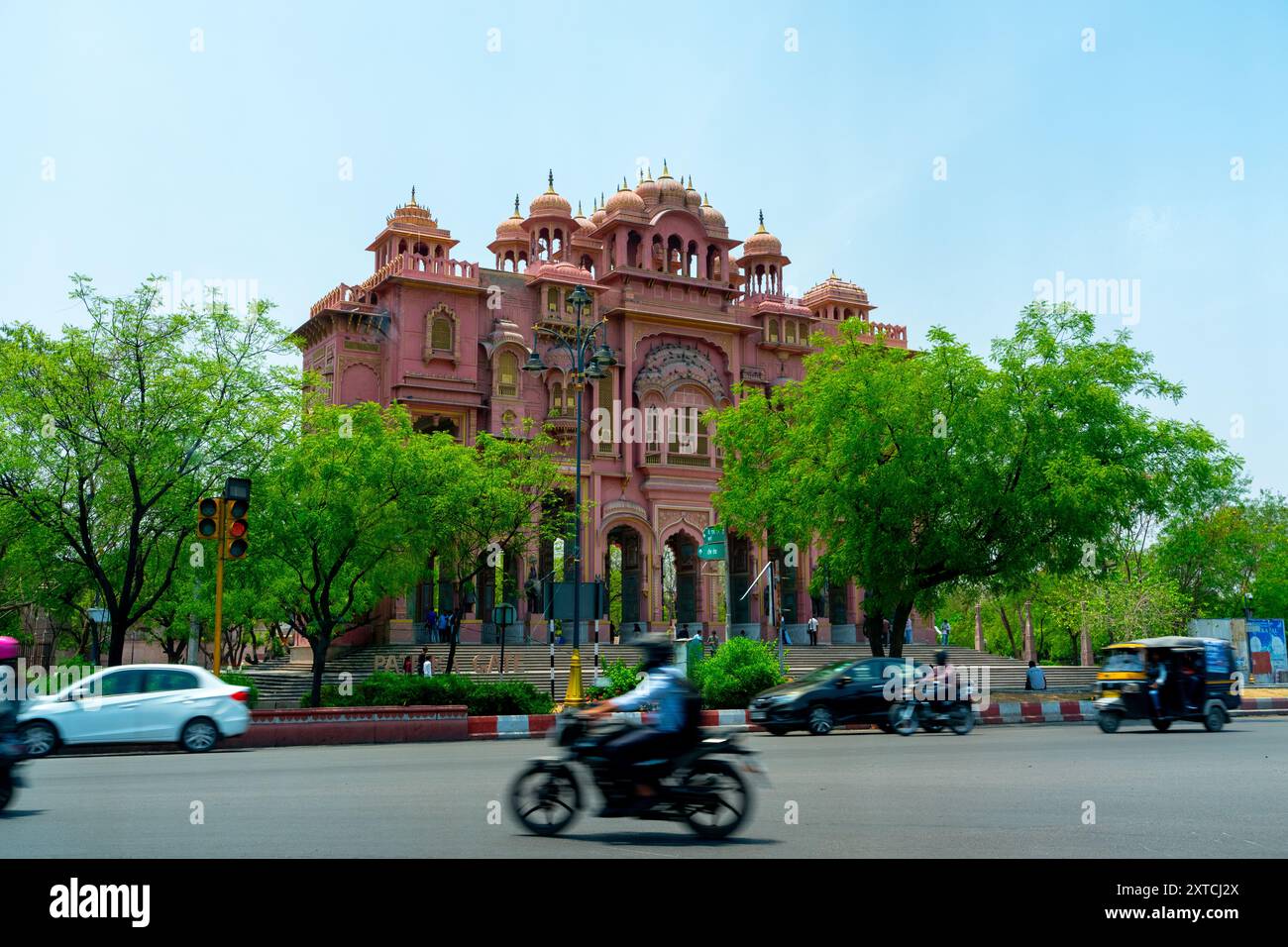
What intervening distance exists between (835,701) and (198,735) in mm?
10635

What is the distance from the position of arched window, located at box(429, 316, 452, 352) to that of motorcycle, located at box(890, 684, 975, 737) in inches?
1063

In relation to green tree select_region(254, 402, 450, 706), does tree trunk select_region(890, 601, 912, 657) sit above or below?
below

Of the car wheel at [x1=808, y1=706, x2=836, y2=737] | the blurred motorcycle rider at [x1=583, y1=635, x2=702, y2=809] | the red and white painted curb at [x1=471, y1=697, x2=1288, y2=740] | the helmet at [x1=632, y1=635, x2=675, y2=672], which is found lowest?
the red and white painted curb at [x1=471, y1=697, x2=1288, y2=740]

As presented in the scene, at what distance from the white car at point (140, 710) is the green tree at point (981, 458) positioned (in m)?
15.6

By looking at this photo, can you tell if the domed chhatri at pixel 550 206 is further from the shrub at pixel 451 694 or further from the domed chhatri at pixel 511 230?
the shrub at pixel 451 694

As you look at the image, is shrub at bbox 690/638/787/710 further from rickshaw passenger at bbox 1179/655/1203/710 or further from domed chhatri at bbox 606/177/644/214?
domed chhatri at bbox 606/177/644/214

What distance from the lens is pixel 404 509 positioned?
95.5 ft

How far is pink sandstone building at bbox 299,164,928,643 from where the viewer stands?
42.6 meters

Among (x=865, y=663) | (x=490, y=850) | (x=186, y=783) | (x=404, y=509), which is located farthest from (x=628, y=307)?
(x=490, y=850)

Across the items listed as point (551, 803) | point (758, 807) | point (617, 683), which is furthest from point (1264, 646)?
point (551, 803)

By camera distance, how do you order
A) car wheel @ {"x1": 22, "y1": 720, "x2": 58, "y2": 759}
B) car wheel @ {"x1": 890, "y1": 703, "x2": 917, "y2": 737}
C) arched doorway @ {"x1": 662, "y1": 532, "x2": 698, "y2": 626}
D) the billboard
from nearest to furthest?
car wheel @ {"x1": 22, "y1": 720, "x2": 58, "y2": 759} → car wheel @ {"x1": 890, "y1": 703, "x2": 917, "y2": 737} → the billboard → arched doorway @ {"x1": 662, "y1": 532, "x2": 698, "y2": 626}

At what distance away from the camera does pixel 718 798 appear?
26.3 ft

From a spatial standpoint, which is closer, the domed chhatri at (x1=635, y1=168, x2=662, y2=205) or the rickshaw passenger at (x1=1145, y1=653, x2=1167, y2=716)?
the rickshaw passenger at (x1=1145, y1=653, x2=1167, y2=716)

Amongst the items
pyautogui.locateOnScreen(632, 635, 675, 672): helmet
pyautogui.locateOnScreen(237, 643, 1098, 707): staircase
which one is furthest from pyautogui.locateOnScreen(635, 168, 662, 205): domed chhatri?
pyautogui.locateOnScreen(632, 635, 675, 672): helmet
